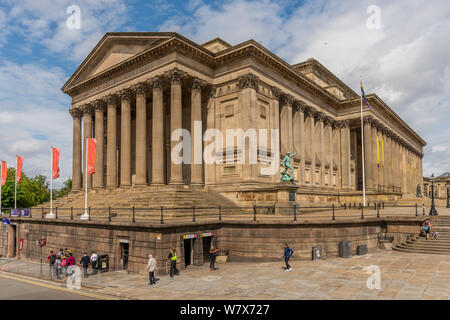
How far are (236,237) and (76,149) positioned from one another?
3333 centimetres

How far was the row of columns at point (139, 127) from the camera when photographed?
34.9m

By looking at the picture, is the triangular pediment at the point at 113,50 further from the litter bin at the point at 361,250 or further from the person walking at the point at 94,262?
the litter bin at the point at 361,250

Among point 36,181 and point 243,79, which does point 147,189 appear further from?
point 36,181

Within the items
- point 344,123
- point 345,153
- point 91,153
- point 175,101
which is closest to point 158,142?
point 175,101

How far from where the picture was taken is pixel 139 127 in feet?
123

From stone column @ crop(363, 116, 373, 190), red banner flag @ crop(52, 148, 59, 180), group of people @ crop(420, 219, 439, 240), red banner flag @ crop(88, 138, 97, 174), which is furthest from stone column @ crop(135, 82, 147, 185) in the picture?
stone column @ crop(363, 116, 373, 190)

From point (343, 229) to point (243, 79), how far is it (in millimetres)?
19518

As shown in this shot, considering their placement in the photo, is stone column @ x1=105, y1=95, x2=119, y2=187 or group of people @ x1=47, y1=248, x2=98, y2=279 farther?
stone column @ x1=105, y1=95, x2=119, y2=187

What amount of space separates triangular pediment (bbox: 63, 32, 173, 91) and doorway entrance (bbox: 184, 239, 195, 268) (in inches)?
851

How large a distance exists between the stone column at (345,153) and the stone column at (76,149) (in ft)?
126

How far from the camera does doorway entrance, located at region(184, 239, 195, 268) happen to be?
20500 millimetres

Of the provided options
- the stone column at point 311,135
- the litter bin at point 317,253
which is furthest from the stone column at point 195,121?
the litter bin at point 317,253

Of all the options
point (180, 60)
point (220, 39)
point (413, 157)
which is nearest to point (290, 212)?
point (180, 60)

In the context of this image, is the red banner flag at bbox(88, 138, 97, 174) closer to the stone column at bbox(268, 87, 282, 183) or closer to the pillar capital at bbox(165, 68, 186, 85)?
the pillar capital at bbox(165, 68, 186, 85)
